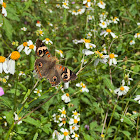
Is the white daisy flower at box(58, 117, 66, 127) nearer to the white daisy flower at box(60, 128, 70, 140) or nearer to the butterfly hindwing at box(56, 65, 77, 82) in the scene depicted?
the white daisy flower at box(60, 128, 70, 140)

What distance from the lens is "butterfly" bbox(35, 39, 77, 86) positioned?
2018 millimetres

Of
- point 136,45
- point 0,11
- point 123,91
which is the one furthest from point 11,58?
point 136,45

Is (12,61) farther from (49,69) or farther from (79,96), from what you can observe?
(79,96)

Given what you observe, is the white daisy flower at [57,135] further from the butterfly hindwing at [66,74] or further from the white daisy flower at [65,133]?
the butterfly hindwing at [66,74]

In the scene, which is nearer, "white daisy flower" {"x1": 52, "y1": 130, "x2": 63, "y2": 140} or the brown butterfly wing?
the brown butterfly wing

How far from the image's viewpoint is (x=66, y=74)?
80.7 inches

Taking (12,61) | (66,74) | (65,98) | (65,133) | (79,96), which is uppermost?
(12,61)

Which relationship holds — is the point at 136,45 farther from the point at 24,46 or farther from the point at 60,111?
the point at 24,46

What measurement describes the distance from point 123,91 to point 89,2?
185cm

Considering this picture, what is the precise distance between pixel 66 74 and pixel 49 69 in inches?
11.1

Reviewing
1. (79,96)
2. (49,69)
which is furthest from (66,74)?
(79,96)

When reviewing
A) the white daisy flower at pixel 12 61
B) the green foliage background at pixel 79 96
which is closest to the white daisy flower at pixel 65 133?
the green foliage background at pixel 79 96

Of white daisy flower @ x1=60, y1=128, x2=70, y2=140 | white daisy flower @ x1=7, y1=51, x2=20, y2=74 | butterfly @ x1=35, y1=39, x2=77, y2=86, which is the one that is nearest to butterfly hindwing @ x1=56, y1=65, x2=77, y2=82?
Answer: butterfly @ x1=35, y1=39, x2=77, y2=86

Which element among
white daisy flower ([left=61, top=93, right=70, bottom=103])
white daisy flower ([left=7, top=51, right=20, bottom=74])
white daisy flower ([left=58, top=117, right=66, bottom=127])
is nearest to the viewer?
white daisy flower ([left=7, top=51, right=20, bottom=74])
